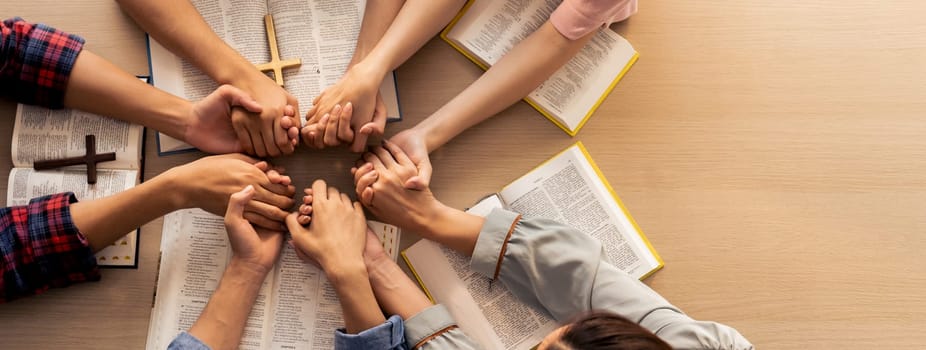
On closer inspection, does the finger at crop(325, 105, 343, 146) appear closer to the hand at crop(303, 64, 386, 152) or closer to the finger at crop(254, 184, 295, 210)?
the hand at crop(303, 64, 386, 152)

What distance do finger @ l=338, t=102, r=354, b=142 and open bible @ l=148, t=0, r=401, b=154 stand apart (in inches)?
3.5

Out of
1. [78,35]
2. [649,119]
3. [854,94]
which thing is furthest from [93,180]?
[854,94]

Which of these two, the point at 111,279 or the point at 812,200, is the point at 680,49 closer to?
the point at 812,200

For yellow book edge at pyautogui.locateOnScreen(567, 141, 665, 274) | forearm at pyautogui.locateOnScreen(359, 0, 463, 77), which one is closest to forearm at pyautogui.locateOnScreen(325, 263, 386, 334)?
forearm at pyautogui.locateOnScreen(359, 0, 463, 77)

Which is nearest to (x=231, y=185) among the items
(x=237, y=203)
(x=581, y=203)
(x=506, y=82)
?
(x=237, y=203)

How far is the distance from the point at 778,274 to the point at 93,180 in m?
1.20

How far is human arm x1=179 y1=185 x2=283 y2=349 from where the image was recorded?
3.59ft

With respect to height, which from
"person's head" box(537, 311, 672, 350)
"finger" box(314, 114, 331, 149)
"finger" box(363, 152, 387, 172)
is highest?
"finger" box(314, 114, 331, 149)

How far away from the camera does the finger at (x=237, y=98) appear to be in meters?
1.09

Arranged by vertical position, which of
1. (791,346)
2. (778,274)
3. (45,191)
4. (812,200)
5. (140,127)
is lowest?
(791,346)

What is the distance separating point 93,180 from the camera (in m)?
1.14

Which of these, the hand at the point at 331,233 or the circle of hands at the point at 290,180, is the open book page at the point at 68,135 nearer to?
the circle of hands at the point at 290,180

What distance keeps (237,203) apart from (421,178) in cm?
30

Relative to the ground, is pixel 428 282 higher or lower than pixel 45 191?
lower
